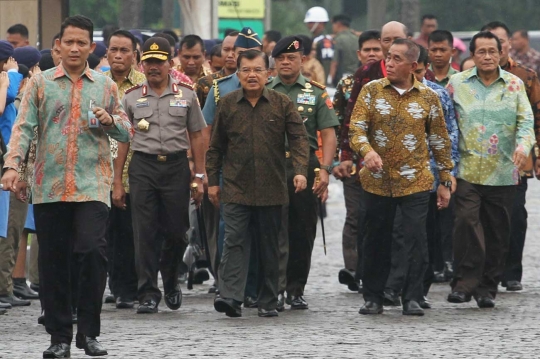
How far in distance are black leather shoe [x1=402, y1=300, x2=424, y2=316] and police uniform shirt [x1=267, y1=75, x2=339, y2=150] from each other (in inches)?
57.1

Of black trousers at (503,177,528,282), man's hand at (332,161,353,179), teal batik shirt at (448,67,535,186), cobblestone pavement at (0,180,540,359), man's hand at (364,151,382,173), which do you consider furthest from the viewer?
black trousers at (503,177,528,282)

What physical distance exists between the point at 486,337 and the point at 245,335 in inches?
59.5

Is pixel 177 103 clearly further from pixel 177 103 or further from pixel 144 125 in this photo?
pixel 144 125

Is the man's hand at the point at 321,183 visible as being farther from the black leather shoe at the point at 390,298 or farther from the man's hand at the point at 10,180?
Answer: the man's hand at the point at 10,180

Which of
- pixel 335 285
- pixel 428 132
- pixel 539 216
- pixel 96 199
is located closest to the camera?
pixel 96 199

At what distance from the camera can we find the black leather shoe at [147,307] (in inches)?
448

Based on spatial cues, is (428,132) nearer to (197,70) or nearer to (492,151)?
(492,151)

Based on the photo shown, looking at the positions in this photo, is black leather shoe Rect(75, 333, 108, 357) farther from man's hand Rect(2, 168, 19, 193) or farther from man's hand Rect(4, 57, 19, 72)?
man's hand Rect(4, 57, 19, 72)

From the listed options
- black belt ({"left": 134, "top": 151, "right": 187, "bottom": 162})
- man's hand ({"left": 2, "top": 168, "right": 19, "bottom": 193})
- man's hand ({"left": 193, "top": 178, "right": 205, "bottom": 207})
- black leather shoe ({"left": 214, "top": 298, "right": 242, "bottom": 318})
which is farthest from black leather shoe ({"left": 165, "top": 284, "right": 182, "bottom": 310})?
man's hand ({"left": 2, "top": 168, "right": 19, "bottom": 193})

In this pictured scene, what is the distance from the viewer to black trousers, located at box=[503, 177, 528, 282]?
43.0 ft

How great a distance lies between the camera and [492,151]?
467 inches

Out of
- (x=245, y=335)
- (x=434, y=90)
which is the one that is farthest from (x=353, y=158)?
(x=245, y=335)

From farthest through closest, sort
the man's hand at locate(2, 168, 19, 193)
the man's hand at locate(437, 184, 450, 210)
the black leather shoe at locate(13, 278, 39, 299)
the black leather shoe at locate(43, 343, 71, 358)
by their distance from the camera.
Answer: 1. the black leather shoe at locate(13, 278, 39, 299)
2. the man's hand at locate(437, 184, 450, 210)
3. the black leather shoe at locate(43, 343, 71, 358)
4. the man's hand at locate(2, 168, 19, 193)

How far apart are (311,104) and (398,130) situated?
0.96 metres
